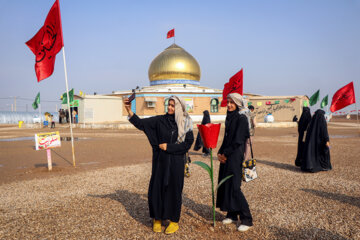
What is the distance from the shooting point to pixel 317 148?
600 centimetres

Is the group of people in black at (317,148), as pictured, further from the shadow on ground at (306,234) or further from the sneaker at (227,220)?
the sneaker at (227,220)

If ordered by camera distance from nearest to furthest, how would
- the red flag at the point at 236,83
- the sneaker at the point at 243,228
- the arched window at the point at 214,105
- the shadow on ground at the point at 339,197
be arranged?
the sneaker at the point at 243,228 → the shadow on ground at the point at 339,197 → the red flag at the point at 236,83 → the arched window at the point at 214,105

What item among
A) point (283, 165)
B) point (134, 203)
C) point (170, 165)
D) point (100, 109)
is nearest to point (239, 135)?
point (170, 165)

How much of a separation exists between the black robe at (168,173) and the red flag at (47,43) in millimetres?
4648

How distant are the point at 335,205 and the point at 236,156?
6.75 feet

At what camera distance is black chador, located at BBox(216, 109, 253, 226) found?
2.88 meters

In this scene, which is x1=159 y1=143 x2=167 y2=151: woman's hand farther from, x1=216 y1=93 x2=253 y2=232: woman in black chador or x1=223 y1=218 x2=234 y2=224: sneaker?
x1=223 y1=218 x2=234 y2=224: sneaker

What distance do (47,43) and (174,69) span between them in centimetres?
2220

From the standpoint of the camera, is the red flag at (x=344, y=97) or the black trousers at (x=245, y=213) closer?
the black trousers at (x=245, y=213)

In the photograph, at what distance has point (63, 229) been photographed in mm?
3074

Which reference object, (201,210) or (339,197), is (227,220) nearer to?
(201,210)

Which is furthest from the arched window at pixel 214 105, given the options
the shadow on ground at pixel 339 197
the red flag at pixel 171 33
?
the shadow on ground at pixel 339 197

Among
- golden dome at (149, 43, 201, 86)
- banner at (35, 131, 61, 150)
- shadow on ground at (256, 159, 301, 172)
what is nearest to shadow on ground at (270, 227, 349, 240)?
shadow on ground at (256, 159, 301, 172)

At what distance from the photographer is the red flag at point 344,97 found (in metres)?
10.5
